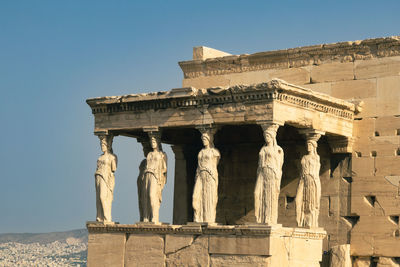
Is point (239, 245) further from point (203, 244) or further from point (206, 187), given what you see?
point (206, 187)

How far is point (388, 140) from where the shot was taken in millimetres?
21656

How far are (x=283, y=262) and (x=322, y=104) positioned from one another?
3.01 meters

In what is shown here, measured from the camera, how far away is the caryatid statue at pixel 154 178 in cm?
2152

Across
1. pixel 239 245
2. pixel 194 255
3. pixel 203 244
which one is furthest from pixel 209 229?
pixel 239 245

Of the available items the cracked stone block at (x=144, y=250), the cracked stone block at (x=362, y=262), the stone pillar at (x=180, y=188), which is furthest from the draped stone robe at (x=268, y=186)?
the stone pillar at (x=180, y=188)

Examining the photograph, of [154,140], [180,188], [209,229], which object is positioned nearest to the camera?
[209,229]

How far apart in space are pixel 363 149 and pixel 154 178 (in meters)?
3.86

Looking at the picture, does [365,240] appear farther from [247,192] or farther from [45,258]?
[45,258]

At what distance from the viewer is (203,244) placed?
20609 mm

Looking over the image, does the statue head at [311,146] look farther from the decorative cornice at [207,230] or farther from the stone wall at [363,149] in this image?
the decorative cornice at [207,230]

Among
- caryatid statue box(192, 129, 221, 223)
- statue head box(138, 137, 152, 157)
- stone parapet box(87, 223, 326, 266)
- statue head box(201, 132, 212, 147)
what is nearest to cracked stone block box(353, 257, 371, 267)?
stone parapet box(87, 223, 326, 266)

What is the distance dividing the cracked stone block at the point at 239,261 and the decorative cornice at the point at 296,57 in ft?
14.6

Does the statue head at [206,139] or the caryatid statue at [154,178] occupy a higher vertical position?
the statue head at [206,139]

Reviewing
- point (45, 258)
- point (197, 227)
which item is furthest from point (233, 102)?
point (45, 258)
